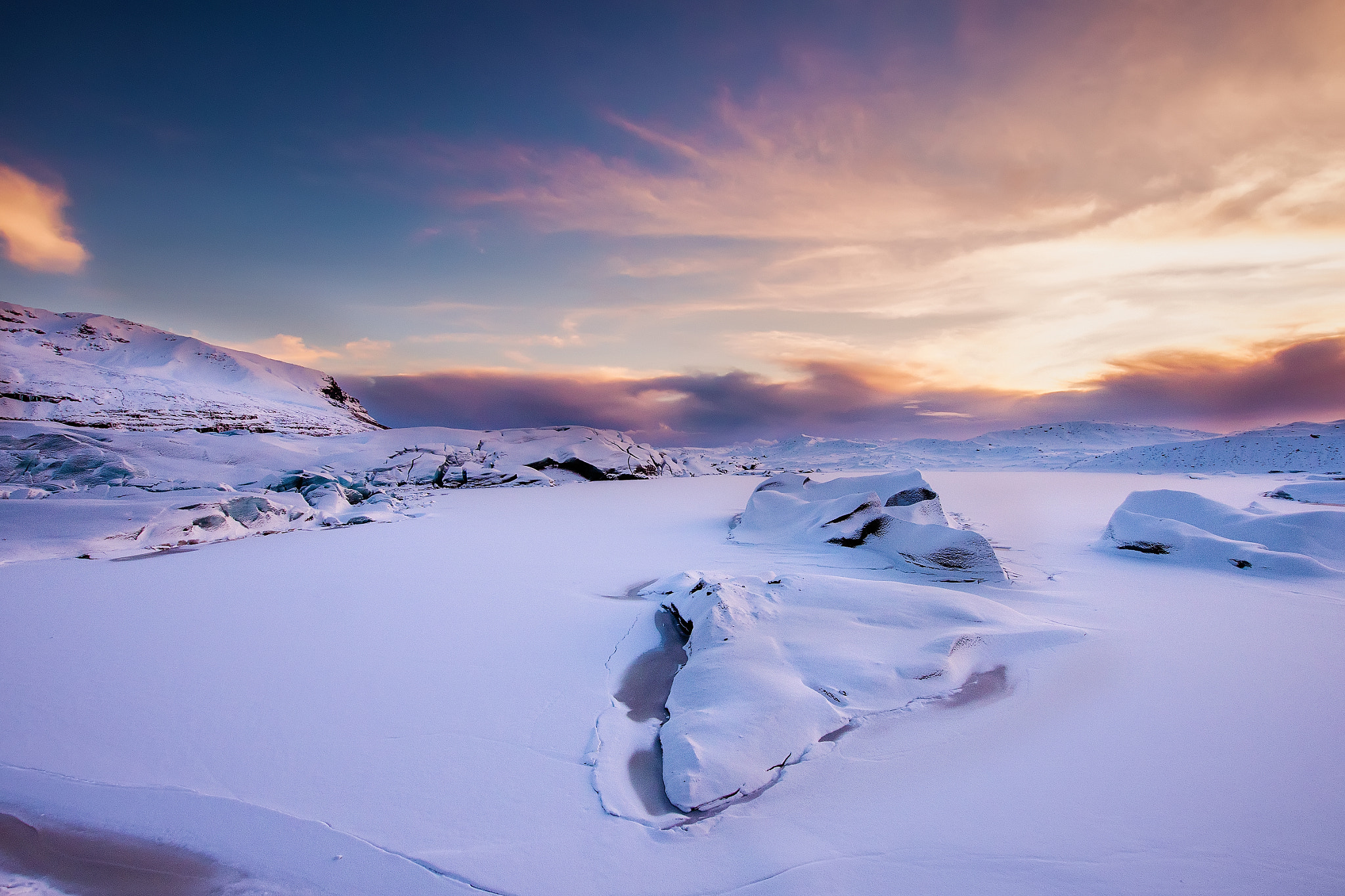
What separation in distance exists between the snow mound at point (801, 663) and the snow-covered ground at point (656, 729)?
0.8 inches

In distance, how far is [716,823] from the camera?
139 centimetres

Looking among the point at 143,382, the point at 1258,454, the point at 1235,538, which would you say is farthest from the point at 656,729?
the point at 1258,454

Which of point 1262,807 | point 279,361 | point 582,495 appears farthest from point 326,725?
point 279,361

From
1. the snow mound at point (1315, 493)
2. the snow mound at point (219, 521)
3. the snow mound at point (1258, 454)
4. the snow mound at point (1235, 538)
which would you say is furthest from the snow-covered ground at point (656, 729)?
the snow mound at point (1258, 454)

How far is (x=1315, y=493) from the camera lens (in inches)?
305

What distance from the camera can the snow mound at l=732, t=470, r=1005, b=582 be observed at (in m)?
3.94

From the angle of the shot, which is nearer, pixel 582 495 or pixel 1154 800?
pixel 1154 800

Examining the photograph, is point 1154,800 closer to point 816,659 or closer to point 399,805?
point 816,659

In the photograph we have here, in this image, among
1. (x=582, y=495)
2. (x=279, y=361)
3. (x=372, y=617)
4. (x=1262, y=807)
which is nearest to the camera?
(x=1262, y=807)

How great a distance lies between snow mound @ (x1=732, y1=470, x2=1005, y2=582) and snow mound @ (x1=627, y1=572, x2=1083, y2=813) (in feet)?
3.33

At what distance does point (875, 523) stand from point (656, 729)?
334 centimetres

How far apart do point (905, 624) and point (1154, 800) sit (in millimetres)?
1200

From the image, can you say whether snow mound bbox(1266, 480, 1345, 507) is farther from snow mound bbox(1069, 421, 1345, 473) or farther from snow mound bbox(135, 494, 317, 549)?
snow mound bbox(135, 494, 317, 549)

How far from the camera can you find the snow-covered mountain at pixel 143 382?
43.2 feet
